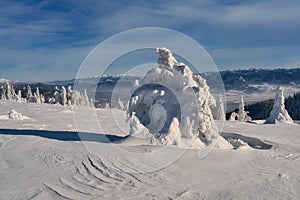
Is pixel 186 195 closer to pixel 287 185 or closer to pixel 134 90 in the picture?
pixel 287 185

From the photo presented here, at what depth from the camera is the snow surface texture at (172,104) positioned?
46.4 feet

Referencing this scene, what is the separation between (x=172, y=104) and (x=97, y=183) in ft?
20.0

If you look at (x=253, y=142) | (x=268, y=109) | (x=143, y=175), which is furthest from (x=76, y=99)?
(x=143, y=175)

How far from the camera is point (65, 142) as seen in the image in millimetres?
15578

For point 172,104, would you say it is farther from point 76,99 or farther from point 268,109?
point 268,109

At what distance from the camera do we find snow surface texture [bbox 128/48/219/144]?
46.4ft

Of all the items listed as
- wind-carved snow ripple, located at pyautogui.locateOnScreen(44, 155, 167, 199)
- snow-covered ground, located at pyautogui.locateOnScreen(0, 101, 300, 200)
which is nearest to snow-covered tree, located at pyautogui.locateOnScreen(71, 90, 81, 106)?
snow-covered ground, located at pyautogui.locateOnScreen(0, 101, 300, 200)

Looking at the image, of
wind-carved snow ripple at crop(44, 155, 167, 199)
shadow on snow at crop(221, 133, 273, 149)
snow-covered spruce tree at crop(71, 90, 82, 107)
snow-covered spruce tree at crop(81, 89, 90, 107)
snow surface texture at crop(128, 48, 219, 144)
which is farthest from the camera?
snow-covered spruce tree at crop(81, 89, 90, 107)

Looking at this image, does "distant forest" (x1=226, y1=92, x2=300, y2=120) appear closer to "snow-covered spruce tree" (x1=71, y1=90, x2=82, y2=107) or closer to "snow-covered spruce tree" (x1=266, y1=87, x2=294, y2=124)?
"snow-covered spruce tree" (x1=71, y1=90, x2=82, y2=107)

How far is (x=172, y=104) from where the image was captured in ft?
49.2

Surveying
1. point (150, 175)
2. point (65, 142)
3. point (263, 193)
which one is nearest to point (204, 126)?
point (150, 175)

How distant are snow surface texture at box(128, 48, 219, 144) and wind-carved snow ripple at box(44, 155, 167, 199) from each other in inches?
125

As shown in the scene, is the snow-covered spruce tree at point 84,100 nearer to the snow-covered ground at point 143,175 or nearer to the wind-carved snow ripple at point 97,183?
→ the snow-covered ground at point 143,175

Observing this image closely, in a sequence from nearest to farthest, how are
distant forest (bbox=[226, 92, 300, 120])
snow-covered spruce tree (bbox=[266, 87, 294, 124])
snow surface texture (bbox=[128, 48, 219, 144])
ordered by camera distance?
1. snow surface texture (bbox=[128, 48, 219, 144])
2. snow-covered spruce tree (bbox=[266, 87, 294, 124])
3. distant forest (bbox=[226, 92, 300, 120])
